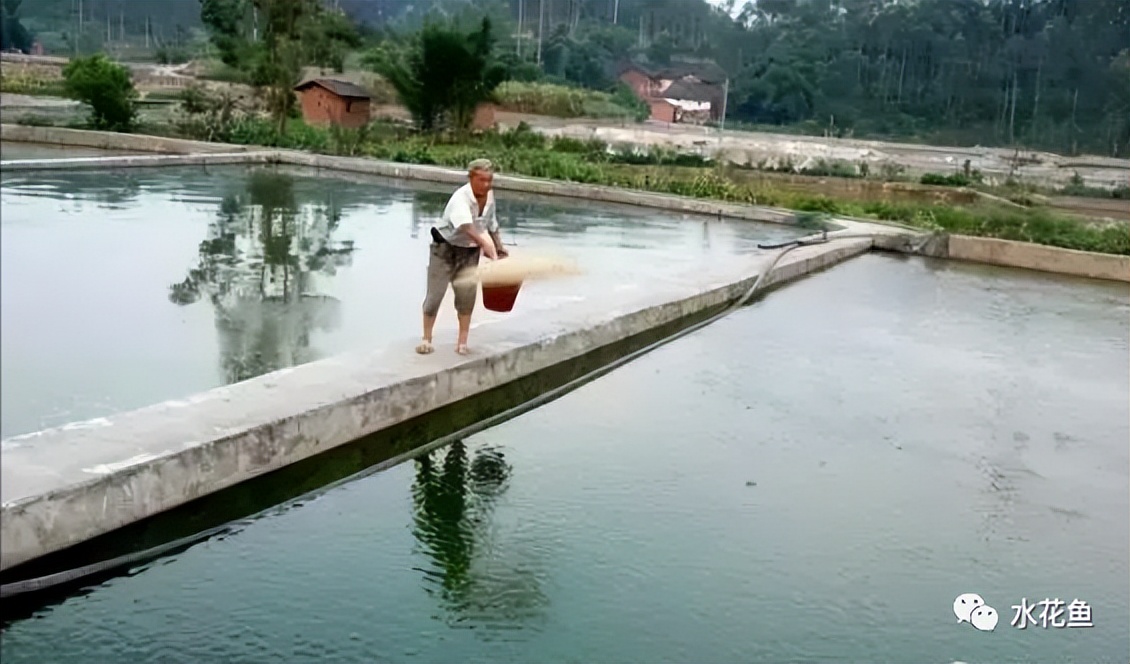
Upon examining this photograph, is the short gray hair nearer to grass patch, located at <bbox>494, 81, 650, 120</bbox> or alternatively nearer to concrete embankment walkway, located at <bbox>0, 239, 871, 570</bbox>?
concrete embankment walkway, located at <bbox>0, 239, 871, 570</bbox>

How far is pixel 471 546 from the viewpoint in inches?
152

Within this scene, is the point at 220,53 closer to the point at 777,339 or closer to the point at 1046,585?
the point at 777,339

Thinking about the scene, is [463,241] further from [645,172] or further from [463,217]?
[645,172]

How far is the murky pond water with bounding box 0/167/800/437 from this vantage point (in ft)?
13.9

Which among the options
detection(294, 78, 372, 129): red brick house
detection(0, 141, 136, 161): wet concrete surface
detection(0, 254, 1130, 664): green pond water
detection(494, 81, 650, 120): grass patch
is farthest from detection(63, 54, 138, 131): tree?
detection(0, 254, 1130, 664): green pond water

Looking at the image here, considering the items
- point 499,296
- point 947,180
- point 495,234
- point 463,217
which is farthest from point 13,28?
point 947,180

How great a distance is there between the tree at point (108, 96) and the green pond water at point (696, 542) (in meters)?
7.59

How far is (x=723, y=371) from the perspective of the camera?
6273 mm

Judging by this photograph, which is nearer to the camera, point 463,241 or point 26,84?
point 463,241

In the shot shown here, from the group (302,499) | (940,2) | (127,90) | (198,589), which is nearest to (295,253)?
(302,499)

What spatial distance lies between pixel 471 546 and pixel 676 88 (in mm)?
22118

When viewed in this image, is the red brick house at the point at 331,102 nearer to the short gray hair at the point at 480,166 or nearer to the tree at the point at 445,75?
the tree at the point at 445,75

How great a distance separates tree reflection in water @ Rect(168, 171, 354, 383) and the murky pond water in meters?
0.02

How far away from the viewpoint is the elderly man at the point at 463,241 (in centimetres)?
495
